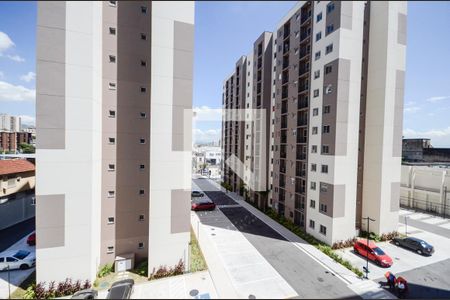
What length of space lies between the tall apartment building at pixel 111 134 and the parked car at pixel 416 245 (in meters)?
19.8

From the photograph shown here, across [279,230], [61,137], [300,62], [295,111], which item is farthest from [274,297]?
[300,62]

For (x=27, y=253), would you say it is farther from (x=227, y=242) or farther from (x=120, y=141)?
(x=227, y=242)

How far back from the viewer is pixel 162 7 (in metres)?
12.6

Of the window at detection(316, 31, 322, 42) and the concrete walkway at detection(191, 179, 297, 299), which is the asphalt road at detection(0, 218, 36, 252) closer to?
the concrete walkway at detection(191, 179, 297, 299)

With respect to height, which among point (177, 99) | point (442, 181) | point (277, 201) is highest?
point (177, 99)

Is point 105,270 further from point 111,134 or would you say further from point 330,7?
point 330,7

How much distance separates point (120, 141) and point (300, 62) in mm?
20649

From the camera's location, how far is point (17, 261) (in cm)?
1459

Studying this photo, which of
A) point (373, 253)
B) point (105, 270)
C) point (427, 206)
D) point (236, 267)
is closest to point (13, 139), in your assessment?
point (105, 270)

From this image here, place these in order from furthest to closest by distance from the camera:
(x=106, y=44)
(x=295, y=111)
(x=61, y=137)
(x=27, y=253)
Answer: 1. (x=295, y=111)
2. (x=27, y=253)
3. (x=106, y=44)
4. (x=61, y=137)

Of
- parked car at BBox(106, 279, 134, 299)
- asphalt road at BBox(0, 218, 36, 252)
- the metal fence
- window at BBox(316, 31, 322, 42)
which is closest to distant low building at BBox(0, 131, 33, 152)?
asphalt road at BBox(0, 218, 36, 252)

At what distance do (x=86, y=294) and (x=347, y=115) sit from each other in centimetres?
2296

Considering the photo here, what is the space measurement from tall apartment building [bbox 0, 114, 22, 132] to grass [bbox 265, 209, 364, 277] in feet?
300

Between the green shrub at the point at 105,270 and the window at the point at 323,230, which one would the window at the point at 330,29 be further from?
the green shrub at the point at 105,270
